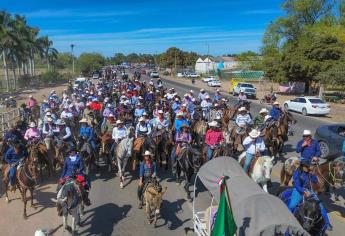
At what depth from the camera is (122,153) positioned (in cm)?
1484

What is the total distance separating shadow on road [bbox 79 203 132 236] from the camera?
1103 cm

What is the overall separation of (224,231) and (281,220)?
1.06 m

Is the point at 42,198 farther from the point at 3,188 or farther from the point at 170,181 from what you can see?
the point at 170,181

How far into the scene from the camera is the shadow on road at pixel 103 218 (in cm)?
1103

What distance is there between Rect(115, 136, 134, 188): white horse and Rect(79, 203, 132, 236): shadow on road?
2.09m

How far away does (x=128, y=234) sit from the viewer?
35.3ft

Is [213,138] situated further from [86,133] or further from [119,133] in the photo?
[86,133]

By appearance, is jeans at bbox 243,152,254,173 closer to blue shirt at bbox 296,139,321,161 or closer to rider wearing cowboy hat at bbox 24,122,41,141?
blue shirt at bbox 296,139,321,161

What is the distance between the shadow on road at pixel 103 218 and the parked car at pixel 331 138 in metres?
10.2

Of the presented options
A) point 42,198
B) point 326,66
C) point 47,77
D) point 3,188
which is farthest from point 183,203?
point 47,77

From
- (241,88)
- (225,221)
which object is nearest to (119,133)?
(225,221)

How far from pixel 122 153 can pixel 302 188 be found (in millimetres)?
7053

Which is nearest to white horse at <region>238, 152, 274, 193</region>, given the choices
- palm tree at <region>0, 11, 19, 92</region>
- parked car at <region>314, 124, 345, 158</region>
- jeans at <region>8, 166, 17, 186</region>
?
parked car at <region>314, 124, 345, 158</region>

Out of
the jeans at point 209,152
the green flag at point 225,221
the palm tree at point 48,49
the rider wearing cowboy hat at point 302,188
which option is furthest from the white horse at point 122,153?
the palm tree at point 48,49
